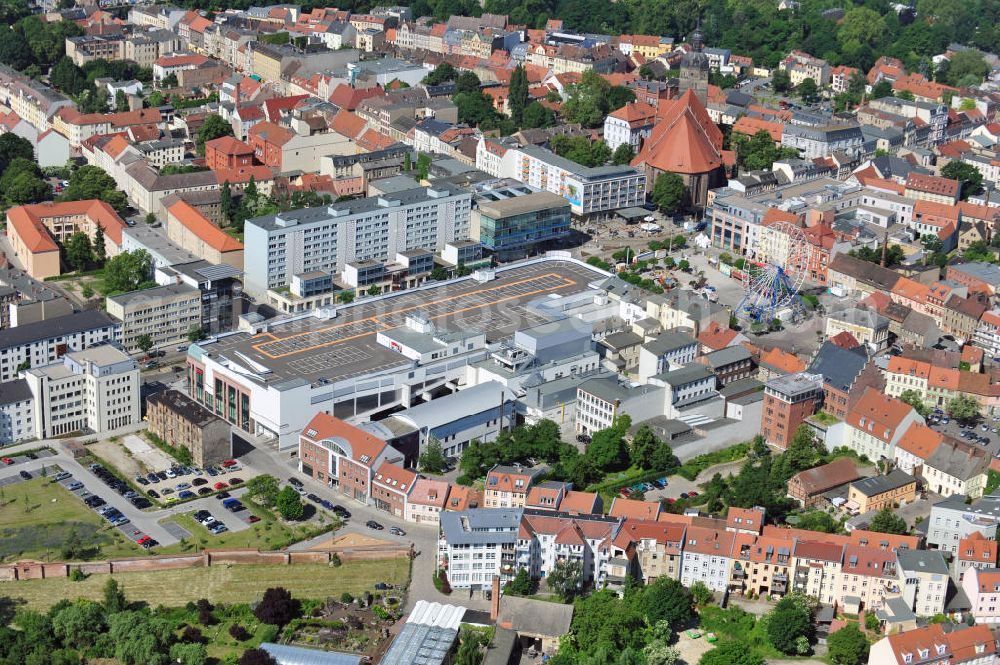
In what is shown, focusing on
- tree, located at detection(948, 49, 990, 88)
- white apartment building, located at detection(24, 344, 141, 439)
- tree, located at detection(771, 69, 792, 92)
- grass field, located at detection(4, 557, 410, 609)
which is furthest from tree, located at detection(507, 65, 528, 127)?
grass field, located at detection(4, 557, 410, 609)

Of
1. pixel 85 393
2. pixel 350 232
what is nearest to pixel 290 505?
pixel 85 393

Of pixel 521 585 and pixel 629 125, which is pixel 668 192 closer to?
pixel 629 125

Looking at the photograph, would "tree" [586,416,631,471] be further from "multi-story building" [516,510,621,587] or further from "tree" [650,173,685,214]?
"tree" [650,173,685,214]

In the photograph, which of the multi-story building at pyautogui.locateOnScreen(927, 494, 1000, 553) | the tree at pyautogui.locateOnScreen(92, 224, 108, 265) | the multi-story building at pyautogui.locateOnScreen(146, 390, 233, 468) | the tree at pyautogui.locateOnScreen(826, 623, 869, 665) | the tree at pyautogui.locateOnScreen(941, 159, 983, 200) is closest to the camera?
the tree at pyautogui.locateOnScreen(826, 623, 869, 665)

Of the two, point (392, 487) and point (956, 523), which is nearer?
point (956, 523)

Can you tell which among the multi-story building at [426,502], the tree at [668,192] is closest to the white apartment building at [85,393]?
→ the multi-story building at [426,502]

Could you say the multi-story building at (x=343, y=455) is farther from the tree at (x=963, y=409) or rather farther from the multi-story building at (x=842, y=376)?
the tree at (x=963, y=409)
